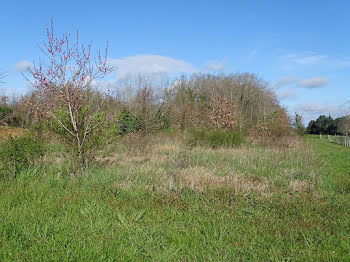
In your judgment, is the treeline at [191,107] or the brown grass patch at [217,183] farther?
the treeline at [191,107]

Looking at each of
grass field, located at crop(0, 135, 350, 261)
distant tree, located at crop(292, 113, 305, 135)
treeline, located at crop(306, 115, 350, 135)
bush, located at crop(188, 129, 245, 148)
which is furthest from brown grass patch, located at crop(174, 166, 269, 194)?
treeline, located at crop(306, 115, 350, 135)

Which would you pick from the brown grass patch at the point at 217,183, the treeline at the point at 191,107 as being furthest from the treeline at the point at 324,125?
the brown grass patch at the point at 217,183

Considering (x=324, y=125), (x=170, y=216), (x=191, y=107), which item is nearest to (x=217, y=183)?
(x=170, y=216)

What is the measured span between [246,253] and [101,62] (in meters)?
6.18

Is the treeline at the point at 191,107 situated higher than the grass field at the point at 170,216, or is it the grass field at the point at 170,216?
the treeline at the point at 191,107

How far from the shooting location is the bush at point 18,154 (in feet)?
23.1

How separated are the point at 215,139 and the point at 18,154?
1007cm

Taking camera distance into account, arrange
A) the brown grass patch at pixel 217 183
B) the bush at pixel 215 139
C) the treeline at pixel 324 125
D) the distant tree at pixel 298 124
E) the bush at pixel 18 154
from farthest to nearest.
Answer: the treeline at pixel 324 125
the distant tree at pixel 298 124
the bush at pixel 215 139
the bush at pixel 18 154
the brown grass patch at pixel 217 183

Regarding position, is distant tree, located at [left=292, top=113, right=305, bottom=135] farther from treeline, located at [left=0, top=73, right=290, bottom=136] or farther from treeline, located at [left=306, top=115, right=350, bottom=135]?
treeline, located at [left=306, top=115, right=350, bottom=135]

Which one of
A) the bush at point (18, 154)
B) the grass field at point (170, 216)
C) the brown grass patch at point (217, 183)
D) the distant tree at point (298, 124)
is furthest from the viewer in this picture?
the distant tree at point (298, 124)

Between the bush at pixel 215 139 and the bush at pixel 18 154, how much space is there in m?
8.85

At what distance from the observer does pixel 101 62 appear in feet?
25.8

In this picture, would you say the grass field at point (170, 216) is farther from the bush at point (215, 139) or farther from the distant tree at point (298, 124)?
the distant tree at point (298, 124)

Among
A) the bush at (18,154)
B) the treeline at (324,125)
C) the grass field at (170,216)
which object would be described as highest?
the treeline at (324,125)
